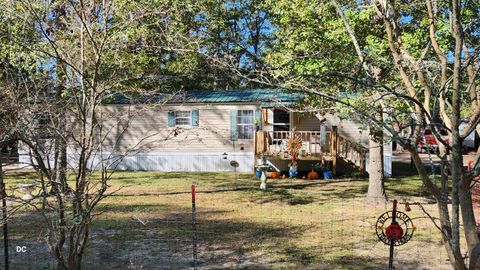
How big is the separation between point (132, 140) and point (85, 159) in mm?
15717

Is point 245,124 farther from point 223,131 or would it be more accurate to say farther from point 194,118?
point 194,118

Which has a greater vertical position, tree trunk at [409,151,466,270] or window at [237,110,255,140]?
window at [237,110,255,140]

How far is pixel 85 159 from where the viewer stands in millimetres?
3619

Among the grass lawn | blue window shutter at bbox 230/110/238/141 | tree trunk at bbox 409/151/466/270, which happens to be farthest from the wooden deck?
tree trunk at bbox 409/151/466/270

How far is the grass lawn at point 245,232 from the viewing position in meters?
6.19

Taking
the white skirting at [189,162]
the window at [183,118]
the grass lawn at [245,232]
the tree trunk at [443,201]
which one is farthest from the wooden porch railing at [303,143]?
the tree trunk at [443,201]

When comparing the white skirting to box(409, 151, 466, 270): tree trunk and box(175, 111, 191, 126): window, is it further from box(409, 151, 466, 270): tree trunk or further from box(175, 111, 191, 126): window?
box(409, 151, 466, 270): tree trunk

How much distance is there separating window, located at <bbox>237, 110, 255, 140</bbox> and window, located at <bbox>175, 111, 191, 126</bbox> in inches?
85.1

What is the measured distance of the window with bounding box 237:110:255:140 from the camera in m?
→ 18.0

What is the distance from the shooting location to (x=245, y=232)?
7.98 m

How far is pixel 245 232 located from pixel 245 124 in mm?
10314

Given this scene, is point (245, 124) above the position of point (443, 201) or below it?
above

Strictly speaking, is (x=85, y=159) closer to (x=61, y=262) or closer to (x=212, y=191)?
(x=61, y=262)

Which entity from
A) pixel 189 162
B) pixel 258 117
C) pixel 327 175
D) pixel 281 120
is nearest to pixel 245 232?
pixel 327 175
